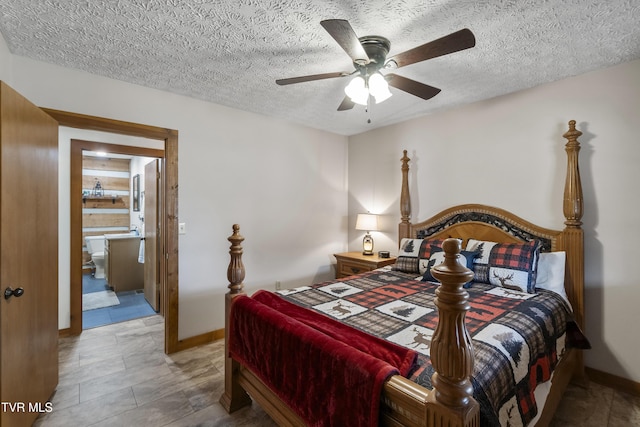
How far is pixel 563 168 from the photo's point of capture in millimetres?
2535

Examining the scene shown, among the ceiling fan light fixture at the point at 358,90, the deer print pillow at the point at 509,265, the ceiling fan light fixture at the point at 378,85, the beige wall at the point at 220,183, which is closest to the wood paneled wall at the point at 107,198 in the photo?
the beige wall at the point at 220,183

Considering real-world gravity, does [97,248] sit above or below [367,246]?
below

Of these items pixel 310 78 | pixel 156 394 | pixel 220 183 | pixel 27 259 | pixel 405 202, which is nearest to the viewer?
pixel 27 259

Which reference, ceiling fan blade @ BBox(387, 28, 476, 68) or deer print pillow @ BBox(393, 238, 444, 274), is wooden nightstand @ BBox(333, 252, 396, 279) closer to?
deer print pillow @ BBox(393, 238, 444, 274)

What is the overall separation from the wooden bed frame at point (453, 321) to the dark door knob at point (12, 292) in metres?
1.12

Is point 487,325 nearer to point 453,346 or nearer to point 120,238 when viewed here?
point 453,346

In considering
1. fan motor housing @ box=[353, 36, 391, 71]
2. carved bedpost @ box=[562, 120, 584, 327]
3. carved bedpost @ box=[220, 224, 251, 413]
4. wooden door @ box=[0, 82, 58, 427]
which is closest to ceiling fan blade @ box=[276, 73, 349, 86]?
fan motor housing @ box=[353, 36, 391, 71]

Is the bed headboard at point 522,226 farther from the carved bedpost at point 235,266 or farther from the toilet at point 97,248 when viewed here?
the toilet at point 97,248

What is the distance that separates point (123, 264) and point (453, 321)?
5.22 metres

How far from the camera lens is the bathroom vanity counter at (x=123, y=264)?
183 inches

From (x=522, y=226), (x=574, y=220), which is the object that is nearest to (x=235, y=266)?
(x=522, y=226)

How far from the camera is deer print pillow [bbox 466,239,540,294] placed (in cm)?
231

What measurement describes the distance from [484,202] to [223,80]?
2.76m

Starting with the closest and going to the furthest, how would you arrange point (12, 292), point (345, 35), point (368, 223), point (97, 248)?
point (345, 35) → point (12, 292) → point (368, 223) → point (97, 248)
